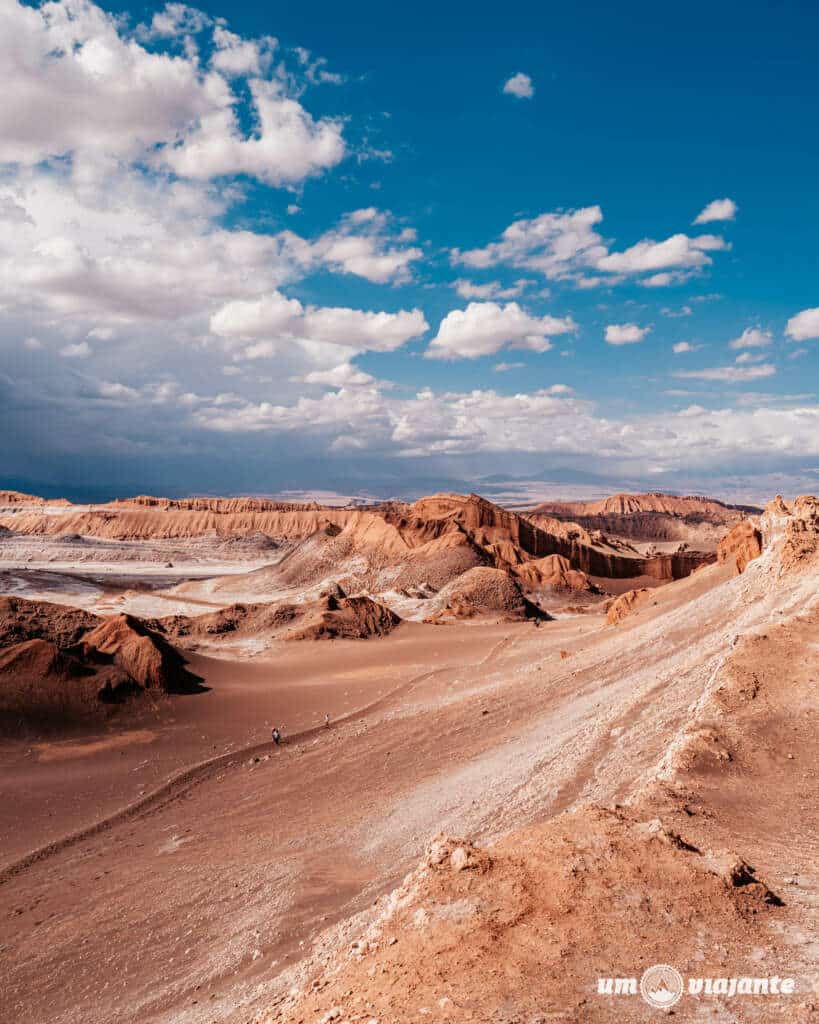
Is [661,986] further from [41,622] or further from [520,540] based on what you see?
[520,540]

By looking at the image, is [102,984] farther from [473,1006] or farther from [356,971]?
[473,1006]

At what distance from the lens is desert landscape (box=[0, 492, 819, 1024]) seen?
5070 mm

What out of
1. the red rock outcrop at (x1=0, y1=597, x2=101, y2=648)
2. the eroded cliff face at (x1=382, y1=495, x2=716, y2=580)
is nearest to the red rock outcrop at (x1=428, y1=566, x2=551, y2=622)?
the eroded cliff face at (x1=382, y1=495, x2=716, y2=580)

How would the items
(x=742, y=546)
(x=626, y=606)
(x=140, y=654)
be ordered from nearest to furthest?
(x=140, y=654), (x=742, y=546), (x=626, y=606)

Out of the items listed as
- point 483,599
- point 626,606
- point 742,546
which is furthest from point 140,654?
point 483,599

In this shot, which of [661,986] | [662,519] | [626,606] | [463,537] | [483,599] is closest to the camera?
[661,986]

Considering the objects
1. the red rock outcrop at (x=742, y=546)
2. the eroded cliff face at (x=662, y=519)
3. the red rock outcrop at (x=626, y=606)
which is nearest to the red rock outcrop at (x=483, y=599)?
the red rock outcrop at (x=626, y=606)

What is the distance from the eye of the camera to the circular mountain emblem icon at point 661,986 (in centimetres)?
442

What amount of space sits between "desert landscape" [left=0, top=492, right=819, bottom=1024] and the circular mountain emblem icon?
3.9 inches

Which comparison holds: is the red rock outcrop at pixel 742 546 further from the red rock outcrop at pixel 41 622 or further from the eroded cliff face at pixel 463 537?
the eroded cliff face at pixel 463 537

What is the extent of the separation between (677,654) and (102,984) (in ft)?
44.4

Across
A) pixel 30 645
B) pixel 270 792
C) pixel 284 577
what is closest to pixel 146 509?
pixel 284 577

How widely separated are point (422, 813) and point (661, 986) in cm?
722

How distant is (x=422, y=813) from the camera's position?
1138cm
